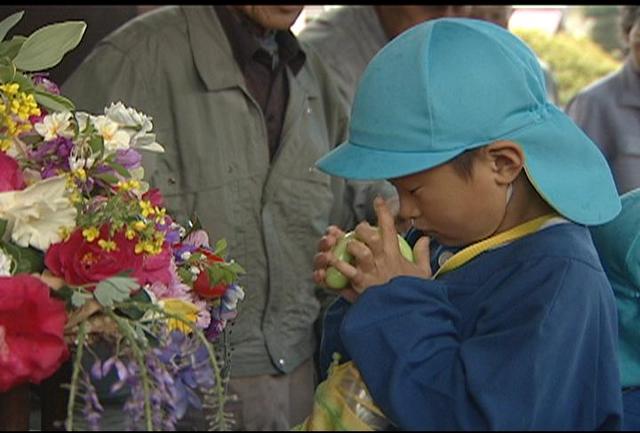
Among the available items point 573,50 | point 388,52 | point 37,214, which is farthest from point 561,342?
point 573,50

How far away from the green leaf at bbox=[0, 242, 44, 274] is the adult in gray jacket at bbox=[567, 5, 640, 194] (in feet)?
8.09

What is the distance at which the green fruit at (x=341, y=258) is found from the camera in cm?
184

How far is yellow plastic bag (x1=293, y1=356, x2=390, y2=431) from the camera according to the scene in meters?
1.69

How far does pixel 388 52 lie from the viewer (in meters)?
1.81

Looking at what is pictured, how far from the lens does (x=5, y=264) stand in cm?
169

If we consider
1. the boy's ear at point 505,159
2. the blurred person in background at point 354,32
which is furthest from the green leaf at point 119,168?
the blurred person in background at point 354,32

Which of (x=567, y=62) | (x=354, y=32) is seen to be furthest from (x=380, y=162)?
(x=567, y=62)

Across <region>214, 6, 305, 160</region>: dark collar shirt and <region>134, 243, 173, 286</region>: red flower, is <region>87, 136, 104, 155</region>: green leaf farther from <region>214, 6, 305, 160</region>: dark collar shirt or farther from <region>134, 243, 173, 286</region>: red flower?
<region>214, 6, 305, 160</region>: dark collar shirt

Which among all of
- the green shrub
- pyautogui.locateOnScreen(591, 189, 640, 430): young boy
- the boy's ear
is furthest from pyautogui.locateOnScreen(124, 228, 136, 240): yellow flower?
the green shrub

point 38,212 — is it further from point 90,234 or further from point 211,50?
point 211,50

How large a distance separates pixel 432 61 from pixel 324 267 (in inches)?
13.7

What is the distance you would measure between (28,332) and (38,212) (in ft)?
0.61

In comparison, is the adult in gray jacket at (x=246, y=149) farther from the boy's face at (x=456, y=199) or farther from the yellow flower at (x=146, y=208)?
the boy's face at (x=456, y=199)

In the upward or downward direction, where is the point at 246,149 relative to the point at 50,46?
downward
